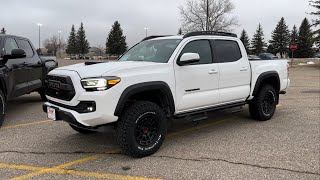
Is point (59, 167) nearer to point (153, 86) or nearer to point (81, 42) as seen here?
point (153, 86)

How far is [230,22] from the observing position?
164 ft

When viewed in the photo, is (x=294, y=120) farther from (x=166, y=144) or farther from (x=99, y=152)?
(x=99, y=152)

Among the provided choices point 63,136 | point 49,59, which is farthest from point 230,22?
point 63,136

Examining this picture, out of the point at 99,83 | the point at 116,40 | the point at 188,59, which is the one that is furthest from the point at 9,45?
the point at 116,40

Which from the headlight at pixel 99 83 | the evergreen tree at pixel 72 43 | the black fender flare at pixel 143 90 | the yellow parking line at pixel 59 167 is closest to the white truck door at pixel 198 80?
the black fender flare at pixel 143 90

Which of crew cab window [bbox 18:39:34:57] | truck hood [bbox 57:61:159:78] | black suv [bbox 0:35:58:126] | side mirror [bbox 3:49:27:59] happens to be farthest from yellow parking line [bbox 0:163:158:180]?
crew cab window [bbox 18:39:34:57]

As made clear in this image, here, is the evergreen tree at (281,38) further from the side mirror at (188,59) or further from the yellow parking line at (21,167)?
the yellow parking line at (21,167)

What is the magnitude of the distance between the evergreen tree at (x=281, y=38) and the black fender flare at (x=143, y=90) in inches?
3561

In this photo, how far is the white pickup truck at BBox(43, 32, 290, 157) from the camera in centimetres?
458

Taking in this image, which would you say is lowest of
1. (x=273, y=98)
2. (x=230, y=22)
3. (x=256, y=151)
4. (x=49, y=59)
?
(x=256, y=151)

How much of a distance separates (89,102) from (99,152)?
107 centimetres

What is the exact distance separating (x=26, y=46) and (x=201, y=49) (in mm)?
4712

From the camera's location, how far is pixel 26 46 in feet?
27.7

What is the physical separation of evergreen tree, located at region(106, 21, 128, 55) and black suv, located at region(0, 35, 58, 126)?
250 ft
